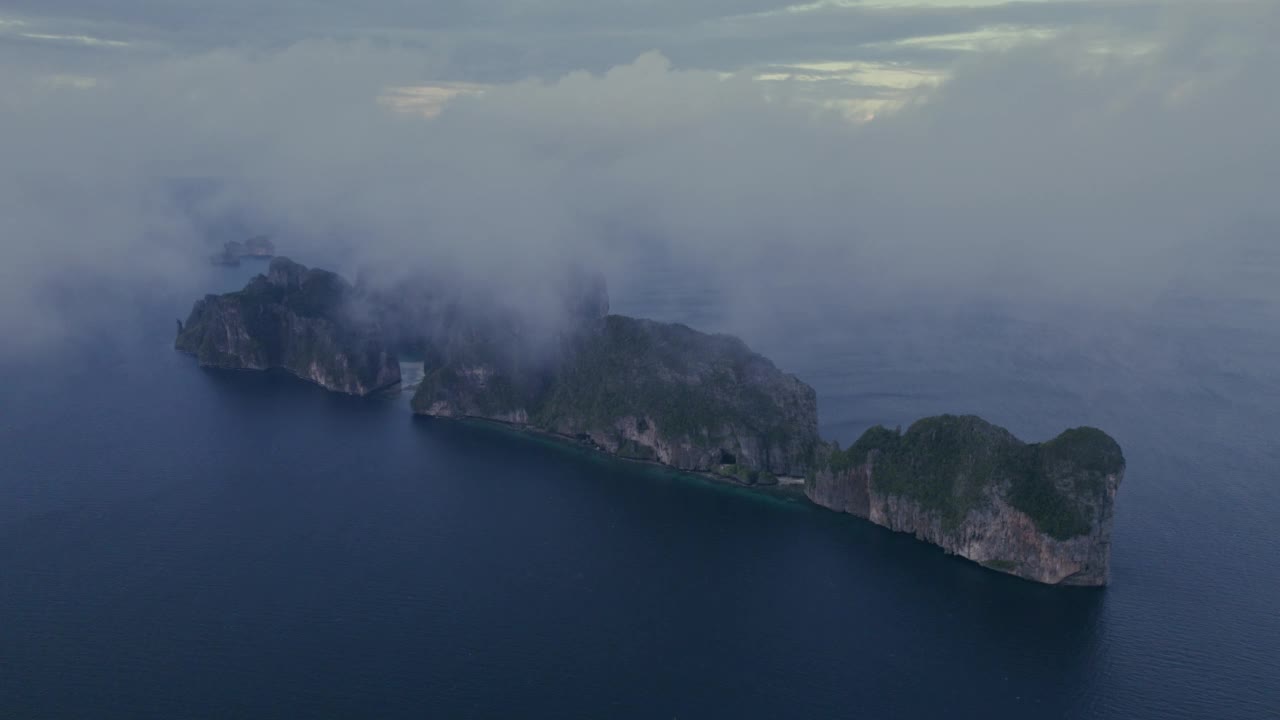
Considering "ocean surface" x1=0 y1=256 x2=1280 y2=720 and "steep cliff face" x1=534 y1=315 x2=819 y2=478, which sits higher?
"steep cliff face" x1=534 y1=315 x2=819 y2=478

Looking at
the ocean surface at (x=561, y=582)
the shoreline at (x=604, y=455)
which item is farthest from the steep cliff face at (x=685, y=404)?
the ocean surface at (x=561, y=582)

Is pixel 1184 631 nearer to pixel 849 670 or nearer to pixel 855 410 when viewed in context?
A: pixel 849 670

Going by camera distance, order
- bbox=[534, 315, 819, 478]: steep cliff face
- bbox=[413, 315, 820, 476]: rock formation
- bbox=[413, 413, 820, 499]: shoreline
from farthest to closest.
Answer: bbox=[413, 315, 820, 476]: rock formation → bbox=[534, 315, 819, 478]: steep cliff face → bbox=[413, 413, 820, 499]: shoreline

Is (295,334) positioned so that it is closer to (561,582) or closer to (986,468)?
(561,582)

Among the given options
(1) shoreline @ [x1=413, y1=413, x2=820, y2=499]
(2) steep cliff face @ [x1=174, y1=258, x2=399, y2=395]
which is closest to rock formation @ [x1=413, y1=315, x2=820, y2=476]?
(1) shoreline @ [x1=413, y1=413, x2=820, y2=499]

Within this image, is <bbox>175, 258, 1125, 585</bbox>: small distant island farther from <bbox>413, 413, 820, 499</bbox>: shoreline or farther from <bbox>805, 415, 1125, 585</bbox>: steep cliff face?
<bbox>413, 413, 820, 499</bbox>: shoreline

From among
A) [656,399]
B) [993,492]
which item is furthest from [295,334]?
[993,492]
